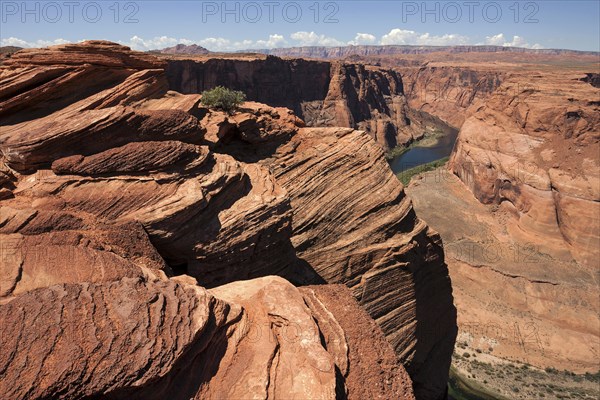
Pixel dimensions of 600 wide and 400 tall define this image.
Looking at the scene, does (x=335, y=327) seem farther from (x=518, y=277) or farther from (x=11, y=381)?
(x=518, y=277)

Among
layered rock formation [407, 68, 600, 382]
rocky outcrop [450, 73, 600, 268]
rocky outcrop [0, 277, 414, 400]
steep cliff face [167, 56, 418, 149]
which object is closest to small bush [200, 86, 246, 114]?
rocky outcrop [0, 277, 414, 400]

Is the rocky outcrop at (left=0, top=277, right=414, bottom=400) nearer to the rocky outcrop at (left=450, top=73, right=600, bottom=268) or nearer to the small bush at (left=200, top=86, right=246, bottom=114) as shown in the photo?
the small bush at (left=200, top=86, right=246, bottom=114)

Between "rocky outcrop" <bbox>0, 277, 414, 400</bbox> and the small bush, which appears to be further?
the small bush

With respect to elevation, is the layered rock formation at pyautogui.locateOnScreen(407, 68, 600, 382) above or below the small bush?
→ below

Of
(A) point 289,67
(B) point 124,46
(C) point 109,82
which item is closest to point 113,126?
(C) point 109,82

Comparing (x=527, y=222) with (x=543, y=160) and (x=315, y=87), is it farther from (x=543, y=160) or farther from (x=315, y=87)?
(x=315, y=87)

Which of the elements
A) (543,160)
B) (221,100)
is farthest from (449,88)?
(221,100)
